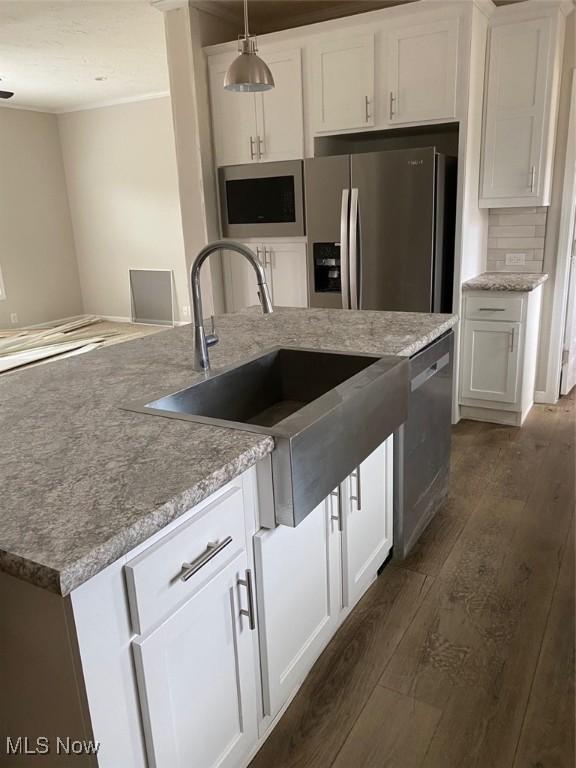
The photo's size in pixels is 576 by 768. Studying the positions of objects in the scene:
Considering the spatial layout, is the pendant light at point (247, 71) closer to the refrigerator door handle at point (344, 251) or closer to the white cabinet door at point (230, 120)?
the refrigerator door handle at point (344, 251)

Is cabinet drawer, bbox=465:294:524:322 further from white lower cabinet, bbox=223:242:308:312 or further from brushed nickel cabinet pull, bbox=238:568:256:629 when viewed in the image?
brushed nickel cabinet pull, bbox=238:568:256:629

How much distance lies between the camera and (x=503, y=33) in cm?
341

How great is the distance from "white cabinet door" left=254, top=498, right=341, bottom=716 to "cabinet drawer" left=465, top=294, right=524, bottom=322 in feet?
7.68

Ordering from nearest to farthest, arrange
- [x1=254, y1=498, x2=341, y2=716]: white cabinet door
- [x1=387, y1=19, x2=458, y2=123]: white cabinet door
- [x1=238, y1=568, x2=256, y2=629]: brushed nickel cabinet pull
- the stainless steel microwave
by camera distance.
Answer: [x1=238, y1=568, x2=256, y2=629]: brushed nickel cabinet pull
[x1=254, y1=498, x2=341, y2=716]: white cabinet door
[x1=387, y1=19, x2=458, y2=123]: white cabinet door
the stainless steel microwave

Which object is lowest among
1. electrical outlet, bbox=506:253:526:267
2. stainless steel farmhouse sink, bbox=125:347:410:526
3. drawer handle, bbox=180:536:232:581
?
drawer handle, bbox=180:536:232:581

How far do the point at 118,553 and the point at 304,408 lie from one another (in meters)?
0.64

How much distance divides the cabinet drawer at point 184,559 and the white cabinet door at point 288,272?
2.81 meters

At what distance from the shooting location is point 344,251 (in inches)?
140

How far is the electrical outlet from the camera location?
157 inches

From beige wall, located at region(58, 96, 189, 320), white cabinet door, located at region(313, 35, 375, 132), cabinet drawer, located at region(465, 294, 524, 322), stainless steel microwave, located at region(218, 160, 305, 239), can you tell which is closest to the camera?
white cabinet door, located at region(313, 35, 375, 132)

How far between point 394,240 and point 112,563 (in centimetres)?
288

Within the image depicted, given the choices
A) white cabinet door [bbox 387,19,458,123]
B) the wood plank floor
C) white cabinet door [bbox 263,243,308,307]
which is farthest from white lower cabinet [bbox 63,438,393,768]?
white cabinet door [bbox 387,19,458,123]

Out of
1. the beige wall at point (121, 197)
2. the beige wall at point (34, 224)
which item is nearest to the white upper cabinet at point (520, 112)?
the beige wall at point (121, 197)

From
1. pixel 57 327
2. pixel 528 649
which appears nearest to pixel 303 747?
pixel 528 649
